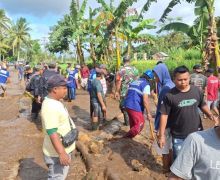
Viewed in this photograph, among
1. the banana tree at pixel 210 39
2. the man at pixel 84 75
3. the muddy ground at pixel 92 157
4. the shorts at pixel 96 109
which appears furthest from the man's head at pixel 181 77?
the man at pixel 84 75

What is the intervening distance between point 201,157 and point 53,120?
2.16 meters

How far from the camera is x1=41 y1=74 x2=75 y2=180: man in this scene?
4156 millimetres

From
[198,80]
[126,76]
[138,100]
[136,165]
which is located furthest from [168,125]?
[198,80]

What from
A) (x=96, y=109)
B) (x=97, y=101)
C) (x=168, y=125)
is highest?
(x=168, y=125)

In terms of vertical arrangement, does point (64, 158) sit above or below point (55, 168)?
above

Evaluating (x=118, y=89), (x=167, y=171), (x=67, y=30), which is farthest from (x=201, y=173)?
(x=67, y=30)

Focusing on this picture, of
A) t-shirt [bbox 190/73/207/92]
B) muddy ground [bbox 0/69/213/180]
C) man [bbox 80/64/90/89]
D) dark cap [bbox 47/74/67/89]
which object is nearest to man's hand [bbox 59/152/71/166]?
dark cap [bbox 47/74/67/89]

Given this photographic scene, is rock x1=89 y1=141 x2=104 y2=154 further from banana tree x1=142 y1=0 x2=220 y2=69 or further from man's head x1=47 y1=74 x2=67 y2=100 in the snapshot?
banana tree x1=142 y1=0 x2=220 y2=69

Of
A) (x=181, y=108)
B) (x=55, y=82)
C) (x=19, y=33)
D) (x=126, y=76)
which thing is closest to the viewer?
(x=55, y=82)

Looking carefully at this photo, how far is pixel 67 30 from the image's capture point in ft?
88.5

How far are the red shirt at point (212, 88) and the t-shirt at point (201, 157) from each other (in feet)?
26.8

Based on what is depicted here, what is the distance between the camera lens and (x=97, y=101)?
388 inches

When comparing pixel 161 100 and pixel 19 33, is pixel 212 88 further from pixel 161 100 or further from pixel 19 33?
pixel 19 33

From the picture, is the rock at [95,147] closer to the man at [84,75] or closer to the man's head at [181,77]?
the man's head at [181,77]
